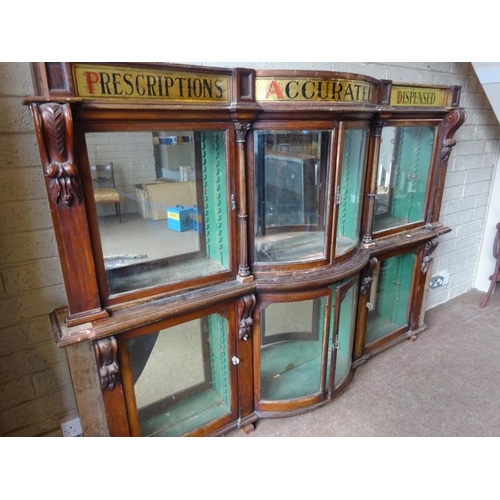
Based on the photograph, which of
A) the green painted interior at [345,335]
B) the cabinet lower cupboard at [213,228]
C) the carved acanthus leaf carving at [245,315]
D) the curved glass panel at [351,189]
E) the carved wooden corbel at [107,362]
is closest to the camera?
the cabinet lower cupboard at [213,228]

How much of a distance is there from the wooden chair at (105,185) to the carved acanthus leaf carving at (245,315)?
586mm

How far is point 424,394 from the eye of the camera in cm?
195

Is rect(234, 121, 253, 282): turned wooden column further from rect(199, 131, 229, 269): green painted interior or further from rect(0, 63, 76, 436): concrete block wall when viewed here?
rect(0, 63, 76, 436): concrete block wall

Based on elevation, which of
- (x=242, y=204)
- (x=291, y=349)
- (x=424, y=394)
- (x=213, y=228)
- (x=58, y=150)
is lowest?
(x=424, y=394)

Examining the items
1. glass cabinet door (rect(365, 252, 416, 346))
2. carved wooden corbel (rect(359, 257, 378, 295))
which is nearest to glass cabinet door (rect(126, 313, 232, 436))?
carved wooden corbel (rect(359, 257, 378, 295))

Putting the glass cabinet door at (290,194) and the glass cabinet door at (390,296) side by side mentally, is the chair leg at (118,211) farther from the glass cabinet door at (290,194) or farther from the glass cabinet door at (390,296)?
the glass cabinet door at (390,296)

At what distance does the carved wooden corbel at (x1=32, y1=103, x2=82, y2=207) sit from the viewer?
950 mm

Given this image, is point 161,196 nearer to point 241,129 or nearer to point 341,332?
point 241,129

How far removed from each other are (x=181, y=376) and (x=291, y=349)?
591mm

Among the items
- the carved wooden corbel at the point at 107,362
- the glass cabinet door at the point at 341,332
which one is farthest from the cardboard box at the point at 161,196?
the glass cabinet door at the point at 341,332

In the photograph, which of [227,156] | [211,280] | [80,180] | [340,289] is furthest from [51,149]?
[340,289]

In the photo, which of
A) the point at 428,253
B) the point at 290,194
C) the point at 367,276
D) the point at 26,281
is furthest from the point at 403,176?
the point at 26,281

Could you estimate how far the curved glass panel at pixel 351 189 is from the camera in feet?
5.25

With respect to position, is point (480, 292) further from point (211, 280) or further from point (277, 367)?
point (211, 280)
